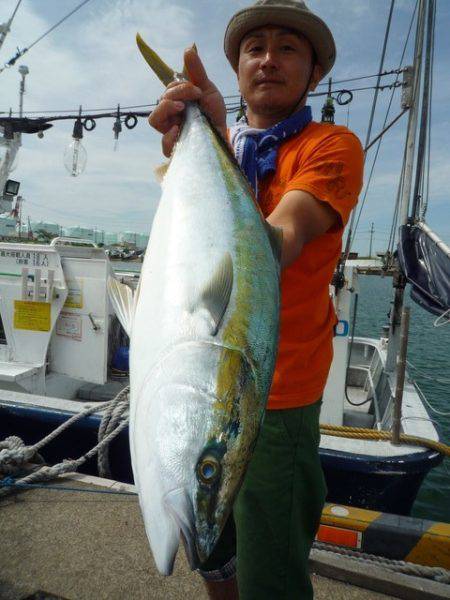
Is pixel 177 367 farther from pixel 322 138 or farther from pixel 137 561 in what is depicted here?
pixel 137 561

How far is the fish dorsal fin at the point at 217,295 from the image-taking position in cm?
113

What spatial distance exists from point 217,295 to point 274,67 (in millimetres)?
993

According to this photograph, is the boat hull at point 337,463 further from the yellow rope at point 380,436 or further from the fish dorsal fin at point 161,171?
the fish dorsal fin at point 161,171

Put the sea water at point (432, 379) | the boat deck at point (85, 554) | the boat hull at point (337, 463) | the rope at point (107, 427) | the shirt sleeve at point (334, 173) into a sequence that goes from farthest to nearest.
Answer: the sea water at point (432, 379)
the rope at point (107, 427)
the boat hull at point (337, 463)
the boat deck at point (85, 554)
the shirt sleeve at point (334, 173)

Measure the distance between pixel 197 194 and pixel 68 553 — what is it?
226 cm

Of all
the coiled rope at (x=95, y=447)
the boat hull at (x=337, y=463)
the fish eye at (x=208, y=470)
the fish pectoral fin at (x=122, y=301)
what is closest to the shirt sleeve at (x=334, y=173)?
the fish pectoral fin at (x=122, y=301)

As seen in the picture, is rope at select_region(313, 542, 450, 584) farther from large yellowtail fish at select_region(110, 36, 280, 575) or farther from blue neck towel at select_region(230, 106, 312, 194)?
blue neck towel at select_region(230, 106, 312, 194)

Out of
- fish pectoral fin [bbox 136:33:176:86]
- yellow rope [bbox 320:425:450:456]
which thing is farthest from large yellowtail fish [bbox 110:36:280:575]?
yellow rope [bbox 320:425:450:456]

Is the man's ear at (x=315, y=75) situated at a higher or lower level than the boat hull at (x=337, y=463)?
higher

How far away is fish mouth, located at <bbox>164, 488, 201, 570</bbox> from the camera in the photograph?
36.7 inches

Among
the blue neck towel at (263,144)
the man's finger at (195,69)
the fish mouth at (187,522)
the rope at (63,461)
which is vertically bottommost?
the rope at (63,461)

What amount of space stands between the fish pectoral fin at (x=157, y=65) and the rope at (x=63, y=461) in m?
2.53

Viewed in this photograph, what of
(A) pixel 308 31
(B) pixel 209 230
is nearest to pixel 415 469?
(B) pixel 209 230

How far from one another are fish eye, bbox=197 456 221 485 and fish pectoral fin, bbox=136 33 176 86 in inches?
59.4
